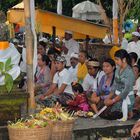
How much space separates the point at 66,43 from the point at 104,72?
4.91 metres

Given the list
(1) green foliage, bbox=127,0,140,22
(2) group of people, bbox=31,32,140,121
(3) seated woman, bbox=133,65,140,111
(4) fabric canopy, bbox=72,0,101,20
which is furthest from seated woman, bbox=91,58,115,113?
(4) fabric canopy, bbox=72,0,101,20

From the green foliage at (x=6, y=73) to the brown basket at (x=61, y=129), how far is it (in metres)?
0.89

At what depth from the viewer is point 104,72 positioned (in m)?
8.24

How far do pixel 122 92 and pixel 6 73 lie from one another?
198cm

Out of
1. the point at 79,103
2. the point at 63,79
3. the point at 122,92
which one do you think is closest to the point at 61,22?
the point at 63,79

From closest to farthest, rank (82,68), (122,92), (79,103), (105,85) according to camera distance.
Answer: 1. (122,92)
2. (105,85)
3. (79,103)
4. (82,68)

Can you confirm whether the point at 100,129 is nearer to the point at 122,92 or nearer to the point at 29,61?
the point at 122,92

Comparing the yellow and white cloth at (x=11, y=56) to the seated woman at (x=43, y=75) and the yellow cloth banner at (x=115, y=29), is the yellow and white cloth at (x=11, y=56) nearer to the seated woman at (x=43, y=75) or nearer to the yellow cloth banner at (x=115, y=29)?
the seated woman at (x=43, y=75)

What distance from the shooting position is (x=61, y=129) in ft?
21.1

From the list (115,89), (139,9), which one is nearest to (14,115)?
(115,89)

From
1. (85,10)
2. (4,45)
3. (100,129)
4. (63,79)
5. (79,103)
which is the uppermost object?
(85,10)

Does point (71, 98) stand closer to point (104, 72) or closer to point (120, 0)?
point (104, 72)

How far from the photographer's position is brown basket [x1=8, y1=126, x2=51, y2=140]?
5957mm

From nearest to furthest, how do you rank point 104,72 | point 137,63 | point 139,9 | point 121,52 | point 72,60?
point 121,52, point 104,72, point 137,63, point 72,60, point 139,9
